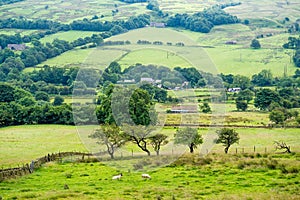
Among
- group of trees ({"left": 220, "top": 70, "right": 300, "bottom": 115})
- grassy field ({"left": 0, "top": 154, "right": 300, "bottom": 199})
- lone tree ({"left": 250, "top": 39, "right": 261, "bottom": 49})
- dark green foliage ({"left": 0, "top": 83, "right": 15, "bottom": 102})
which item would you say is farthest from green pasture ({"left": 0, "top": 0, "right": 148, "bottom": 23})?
grassy field ({"left": 0, "top": 154, "right": 300, "bottom": 199})

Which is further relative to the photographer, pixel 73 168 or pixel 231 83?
pixel 231 83

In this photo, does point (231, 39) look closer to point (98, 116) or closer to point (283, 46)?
→ point (283, 46)

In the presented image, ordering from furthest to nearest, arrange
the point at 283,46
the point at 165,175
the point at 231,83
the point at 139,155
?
the point at 283,46 < the point at 231,83 < the point at 139,155 < the point at 165,175

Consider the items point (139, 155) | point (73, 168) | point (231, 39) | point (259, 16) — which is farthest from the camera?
point (259, 16)

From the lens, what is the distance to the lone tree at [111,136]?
42.4 metres

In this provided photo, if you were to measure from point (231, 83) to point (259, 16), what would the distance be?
264 ft

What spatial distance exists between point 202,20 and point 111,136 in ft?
388

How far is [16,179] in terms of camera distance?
112 feet

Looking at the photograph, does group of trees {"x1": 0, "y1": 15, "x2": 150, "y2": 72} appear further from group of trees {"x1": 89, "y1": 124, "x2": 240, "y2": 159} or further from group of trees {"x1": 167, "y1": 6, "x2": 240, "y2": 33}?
group of trees {"x1": 89, "y1": 124, "x2": 240, "y2": 159}

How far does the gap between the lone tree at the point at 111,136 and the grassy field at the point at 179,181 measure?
368 cm

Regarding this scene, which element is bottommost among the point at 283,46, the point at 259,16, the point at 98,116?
the point at 98,116

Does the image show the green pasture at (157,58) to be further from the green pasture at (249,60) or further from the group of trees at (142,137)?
the green pasture at (249,60)

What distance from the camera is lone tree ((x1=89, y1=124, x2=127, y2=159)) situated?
42.4 meters

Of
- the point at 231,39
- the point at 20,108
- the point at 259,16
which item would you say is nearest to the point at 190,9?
the point at 259,16
